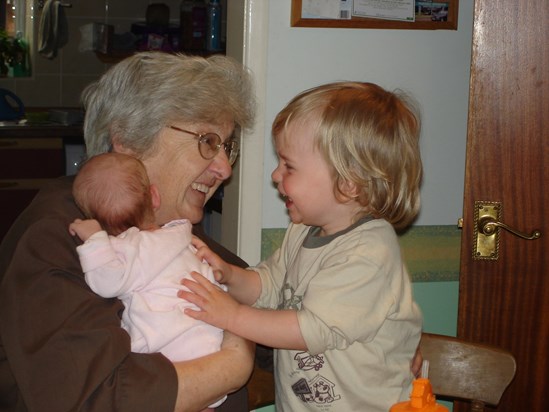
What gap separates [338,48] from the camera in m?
2.76

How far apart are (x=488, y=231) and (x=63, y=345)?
4.97ft

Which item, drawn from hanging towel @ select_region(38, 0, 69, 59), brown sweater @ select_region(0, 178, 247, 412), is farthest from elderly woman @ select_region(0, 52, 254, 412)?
hanging towel @ select_region(38, 0, 69, 59)

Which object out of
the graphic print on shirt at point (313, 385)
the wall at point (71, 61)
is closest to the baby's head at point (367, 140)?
the graphic print on shirt at point (313, 385)

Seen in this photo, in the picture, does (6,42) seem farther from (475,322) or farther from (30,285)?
(30,285)

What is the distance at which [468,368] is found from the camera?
2164 mm

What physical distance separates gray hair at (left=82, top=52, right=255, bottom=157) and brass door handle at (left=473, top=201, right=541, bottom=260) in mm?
1022

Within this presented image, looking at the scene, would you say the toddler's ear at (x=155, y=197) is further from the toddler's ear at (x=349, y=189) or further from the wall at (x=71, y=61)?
the wall at (x=71, y=61)

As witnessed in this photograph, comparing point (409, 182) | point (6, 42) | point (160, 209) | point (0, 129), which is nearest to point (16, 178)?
point (0, 129)

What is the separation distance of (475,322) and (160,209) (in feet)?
4.05

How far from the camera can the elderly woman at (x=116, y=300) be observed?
A: 161 cm

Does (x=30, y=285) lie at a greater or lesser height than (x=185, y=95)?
lesser

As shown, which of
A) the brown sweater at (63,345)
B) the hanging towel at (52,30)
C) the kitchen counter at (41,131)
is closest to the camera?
the brown sweater at (63,345)

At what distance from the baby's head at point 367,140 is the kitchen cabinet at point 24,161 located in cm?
334

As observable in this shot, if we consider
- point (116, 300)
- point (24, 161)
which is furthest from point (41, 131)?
point (116, 300)
